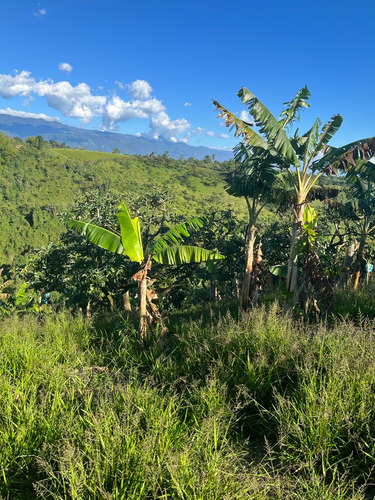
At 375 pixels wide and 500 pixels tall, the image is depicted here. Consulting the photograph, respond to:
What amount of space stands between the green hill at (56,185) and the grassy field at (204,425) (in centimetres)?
Answer: 4097

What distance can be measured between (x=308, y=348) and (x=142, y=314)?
10.4 ft

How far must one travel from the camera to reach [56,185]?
7262 cm

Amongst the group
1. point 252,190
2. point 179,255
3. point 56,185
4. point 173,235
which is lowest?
point 179,255

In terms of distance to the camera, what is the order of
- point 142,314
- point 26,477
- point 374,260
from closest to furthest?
point 26,477 < point 142,314 < point 374,260

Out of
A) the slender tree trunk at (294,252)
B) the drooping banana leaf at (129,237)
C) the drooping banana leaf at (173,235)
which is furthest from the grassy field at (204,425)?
the slender tree trunk at (294,252)

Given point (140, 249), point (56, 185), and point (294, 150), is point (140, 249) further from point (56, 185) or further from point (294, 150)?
point (56, 185)

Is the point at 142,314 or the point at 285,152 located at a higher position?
the point at 285,152

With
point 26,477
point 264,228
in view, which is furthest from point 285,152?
point 264,228

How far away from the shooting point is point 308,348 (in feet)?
12.2

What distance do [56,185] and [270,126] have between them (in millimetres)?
74638

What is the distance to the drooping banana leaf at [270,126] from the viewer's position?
23.2ft

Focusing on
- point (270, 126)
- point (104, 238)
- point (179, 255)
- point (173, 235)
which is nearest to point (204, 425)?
point (179, 255)

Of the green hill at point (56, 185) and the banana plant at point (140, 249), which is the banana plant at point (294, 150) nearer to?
the banana plant at point (140, 249)

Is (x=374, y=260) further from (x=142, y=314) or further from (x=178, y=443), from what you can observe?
(x=178, y=443)
